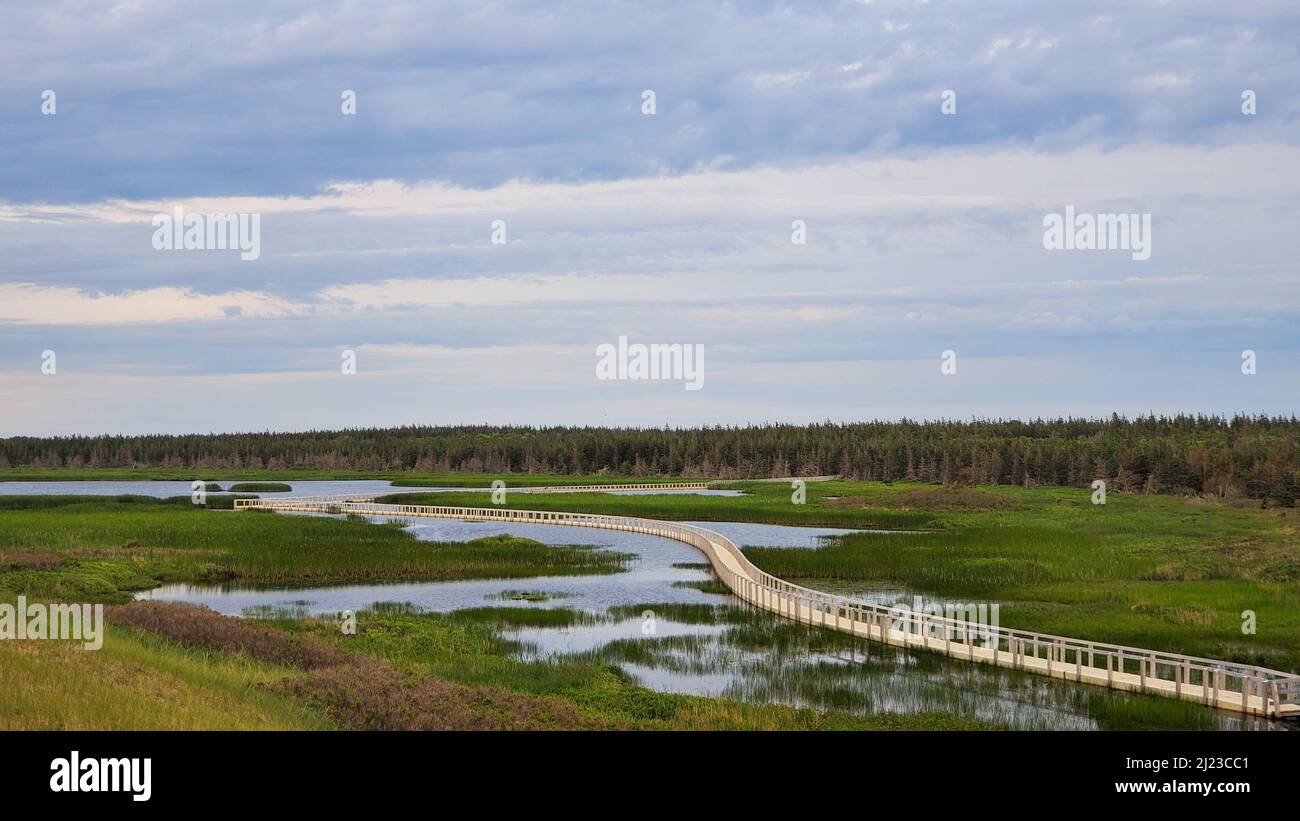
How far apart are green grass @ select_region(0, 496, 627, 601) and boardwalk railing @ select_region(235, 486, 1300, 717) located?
12.8 meters

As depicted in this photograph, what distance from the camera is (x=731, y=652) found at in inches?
1368

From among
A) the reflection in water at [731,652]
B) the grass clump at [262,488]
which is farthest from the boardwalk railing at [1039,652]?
the grass clump at [262,488]

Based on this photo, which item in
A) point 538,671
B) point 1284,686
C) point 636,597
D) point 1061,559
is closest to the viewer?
point 1284,686

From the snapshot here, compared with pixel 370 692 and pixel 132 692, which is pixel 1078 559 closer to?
pixel 370 692

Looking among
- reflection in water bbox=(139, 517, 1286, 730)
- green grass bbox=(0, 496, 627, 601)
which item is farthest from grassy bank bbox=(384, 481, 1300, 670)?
green grass bbox=(0, 496, 627, 601)

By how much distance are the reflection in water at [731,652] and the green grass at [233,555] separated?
2.66 m

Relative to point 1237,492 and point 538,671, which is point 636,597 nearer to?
point 538,671

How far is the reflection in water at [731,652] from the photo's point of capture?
87.6ft

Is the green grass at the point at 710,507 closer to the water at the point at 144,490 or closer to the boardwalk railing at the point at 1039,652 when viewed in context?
the water at the point at 144,490

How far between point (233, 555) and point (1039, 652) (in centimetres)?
4288

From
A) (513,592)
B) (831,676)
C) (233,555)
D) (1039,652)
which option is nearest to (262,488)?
(233,555)

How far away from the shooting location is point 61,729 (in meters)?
16.3

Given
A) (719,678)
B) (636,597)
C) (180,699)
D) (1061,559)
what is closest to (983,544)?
(1061,559)
